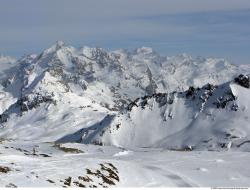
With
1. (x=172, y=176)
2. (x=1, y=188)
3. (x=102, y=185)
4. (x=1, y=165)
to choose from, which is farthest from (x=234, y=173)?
(x=1, y=188)

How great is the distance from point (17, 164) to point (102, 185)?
47.1 ft

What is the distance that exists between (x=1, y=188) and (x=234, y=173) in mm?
55725

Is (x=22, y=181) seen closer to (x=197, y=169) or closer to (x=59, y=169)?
(x=59, y=169)

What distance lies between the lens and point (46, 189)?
54.3 metres

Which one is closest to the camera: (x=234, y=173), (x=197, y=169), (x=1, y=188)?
(x=1, y=188)

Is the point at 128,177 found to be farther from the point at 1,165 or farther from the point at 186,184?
the point at 1,165

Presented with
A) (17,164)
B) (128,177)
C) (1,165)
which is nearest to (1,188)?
(1,165)

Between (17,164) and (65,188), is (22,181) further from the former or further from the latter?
(17,164)

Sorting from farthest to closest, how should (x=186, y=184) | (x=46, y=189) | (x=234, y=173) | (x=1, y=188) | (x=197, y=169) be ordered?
1. (x=197, y=169)
2. (x=234, y=173)
3. (x=186, y=184)
4. (x=46, y=189)
5. (x=1, y=188)

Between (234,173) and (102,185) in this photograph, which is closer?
(102,185)

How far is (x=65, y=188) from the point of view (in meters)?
56.2

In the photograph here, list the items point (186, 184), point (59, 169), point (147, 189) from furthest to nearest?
point (186, 184) < point (59, 169) < point (147, 189)

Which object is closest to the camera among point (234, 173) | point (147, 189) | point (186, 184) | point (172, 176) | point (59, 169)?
point (147, 189)

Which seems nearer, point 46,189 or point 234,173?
point 46,189
